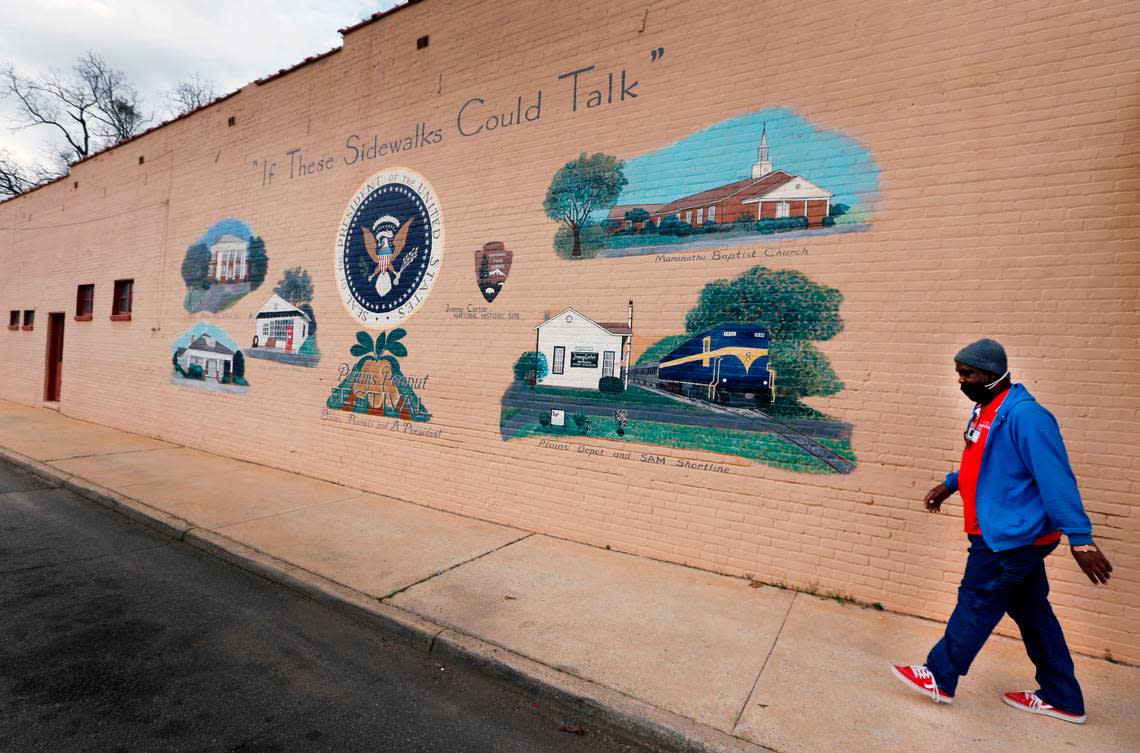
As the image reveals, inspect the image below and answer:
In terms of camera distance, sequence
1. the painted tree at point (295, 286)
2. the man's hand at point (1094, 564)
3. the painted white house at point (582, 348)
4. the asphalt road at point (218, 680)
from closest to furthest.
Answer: the man's hand at point (1094, 564) → the asphalt road at point (218, 680) → the painted white house at point (582, 348) → the painted tree at point (295, 286)

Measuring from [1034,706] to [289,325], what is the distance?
8849 millimetres

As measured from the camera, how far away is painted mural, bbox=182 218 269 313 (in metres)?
9.18

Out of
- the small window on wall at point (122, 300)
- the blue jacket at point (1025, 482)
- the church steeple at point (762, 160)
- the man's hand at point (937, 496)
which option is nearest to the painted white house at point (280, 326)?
the small window on wall at point (122, 300)

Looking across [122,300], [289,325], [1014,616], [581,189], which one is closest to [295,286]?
[289,325]

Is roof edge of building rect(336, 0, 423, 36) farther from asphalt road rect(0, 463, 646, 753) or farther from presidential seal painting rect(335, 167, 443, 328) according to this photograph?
asphalt road rect(0, 463, 646, 753)

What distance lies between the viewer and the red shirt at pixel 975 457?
10.1ft

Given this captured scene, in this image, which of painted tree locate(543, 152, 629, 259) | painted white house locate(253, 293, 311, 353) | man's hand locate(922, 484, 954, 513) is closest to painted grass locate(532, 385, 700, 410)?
painted tree locate(543, 152, 629, 259)

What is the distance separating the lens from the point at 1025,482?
2.94m

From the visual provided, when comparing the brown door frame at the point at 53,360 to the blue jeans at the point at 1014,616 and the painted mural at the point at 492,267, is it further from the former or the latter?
the blue jeans at the point at 1014,616

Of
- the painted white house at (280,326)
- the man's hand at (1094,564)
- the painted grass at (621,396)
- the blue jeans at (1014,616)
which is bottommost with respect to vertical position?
the blue jeans at (1014,616)

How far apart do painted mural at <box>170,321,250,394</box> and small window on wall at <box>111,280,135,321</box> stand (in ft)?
7.49

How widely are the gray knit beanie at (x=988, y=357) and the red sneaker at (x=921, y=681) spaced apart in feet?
5.52

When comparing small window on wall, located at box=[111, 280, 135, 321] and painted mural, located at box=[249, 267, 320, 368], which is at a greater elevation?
small window on wall, located at box=[111, 280, 135, 321]

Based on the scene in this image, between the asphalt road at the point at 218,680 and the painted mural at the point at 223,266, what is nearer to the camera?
Answer: the asphalt road at the point at 218,680
